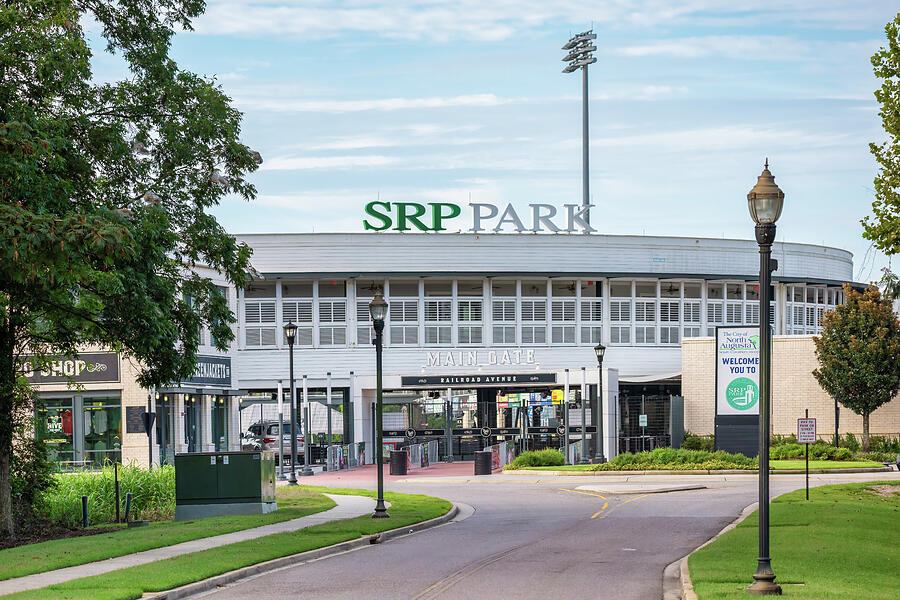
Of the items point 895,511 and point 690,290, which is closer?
point 895,511

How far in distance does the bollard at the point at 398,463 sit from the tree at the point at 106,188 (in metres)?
20.8

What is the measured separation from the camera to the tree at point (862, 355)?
4812 cm

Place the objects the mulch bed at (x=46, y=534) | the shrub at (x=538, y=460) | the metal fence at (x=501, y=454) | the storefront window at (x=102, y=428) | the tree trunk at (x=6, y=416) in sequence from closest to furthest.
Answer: the mulch bed at (x=46, y=534), the tree trunk at (x=6, y=416), the storefront window at (x=102, y=428), the shrub at (x=538, y=460), the metal fence at (x=501, y=454)

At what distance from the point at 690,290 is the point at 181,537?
44321 mm

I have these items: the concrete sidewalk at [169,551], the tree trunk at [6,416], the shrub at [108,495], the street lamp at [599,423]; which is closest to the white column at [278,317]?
the street lamp at [599,423]

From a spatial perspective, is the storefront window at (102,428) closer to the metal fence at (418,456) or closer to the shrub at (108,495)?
the shrub at (108,495)

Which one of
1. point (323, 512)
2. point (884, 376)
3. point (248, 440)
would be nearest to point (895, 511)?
point (323, 512)

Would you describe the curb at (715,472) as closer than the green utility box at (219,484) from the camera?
No

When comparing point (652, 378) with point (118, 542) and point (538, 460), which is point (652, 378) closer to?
point (538, 460)

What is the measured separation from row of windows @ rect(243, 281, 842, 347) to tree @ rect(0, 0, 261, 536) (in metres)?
31.8

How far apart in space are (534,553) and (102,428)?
2268cm

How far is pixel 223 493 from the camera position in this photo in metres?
26.9

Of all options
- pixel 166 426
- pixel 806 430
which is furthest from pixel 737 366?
pixel 166 426

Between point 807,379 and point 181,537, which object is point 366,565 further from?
point 807,379
